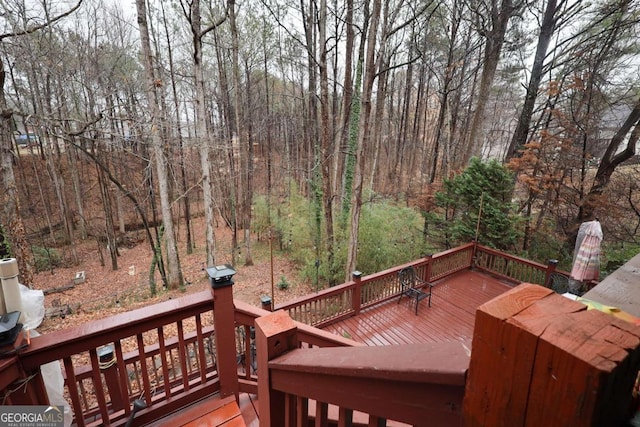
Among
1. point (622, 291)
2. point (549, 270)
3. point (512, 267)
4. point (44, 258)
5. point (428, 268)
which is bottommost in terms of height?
point (44, 258)

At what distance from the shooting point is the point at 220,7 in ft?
30.0

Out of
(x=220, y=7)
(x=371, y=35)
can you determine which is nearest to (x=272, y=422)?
(x=371, y=35)

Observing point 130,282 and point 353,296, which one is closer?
point 353,296

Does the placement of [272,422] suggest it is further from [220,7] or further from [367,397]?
[220,7]

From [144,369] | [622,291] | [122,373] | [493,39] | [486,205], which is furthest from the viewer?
[493,39]

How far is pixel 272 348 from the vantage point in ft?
3.22

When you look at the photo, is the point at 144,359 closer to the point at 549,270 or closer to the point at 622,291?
the point at 622,291

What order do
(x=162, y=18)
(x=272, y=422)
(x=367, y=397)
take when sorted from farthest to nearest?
(x=162, y=18) < (x=272, y=422) < (x=367, y=397)

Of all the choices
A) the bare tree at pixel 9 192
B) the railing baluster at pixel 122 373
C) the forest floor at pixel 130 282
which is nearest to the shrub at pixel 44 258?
the forest floor at pixel 130 282

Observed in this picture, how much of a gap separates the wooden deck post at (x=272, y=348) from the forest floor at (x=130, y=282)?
7.39 m

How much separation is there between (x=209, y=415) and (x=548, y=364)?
92.5 inches

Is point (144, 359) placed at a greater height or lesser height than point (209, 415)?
greater

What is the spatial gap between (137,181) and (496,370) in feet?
58.0

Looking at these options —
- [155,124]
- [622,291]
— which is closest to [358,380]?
[622,291]
